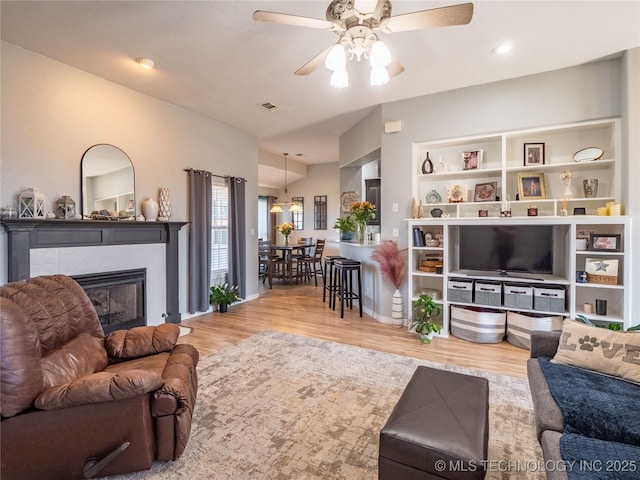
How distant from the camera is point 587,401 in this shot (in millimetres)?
1516

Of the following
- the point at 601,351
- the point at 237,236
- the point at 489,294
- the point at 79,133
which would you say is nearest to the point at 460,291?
the point at 489,294

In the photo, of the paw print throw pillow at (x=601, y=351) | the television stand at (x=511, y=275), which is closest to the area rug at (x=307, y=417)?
the paw print throw pillow at (x=601, y=351)

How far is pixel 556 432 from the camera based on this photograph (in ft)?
4.55

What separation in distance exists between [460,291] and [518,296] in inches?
22.8

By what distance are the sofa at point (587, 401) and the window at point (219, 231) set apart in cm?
434

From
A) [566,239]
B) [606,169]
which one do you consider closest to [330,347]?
[566,239]

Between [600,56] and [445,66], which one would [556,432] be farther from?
[600,56]

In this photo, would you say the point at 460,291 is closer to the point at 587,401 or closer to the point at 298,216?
Result: the point at 587,401

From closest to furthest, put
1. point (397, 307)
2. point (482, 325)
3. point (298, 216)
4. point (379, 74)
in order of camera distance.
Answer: point (379, 74) → point (482, 325) → point (397, 307) → point (298, 216)

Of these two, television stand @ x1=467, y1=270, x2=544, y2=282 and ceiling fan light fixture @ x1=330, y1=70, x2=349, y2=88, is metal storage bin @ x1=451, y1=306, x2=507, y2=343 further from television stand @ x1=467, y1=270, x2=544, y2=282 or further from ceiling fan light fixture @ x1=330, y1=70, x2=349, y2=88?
ceiling fan light fixture @ x1=330, y1=70, x2=349, y2=88

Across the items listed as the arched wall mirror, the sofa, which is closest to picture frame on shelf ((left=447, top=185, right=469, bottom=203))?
the sofa

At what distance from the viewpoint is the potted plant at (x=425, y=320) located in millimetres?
3541

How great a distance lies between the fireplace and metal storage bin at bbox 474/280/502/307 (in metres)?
4.03

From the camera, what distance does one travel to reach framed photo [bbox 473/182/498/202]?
3.84m
